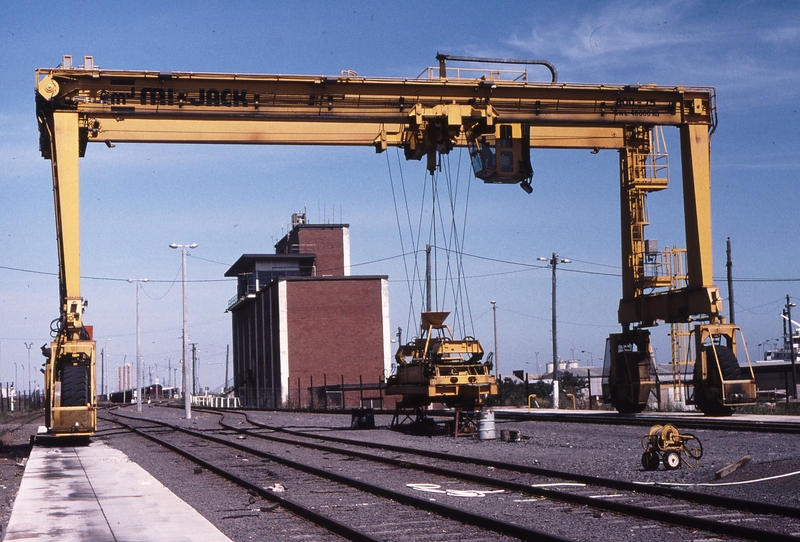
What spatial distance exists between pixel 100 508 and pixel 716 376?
18273 millimetres

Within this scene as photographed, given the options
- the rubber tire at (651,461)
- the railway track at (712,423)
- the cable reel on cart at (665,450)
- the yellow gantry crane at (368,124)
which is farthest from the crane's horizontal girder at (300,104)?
the rubber tire at (651,461)

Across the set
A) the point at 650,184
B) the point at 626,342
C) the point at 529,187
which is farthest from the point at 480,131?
the point at 626,342

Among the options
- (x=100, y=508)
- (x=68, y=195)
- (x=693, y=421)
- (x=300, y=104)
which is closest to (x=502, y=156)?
(x=300, y=104)

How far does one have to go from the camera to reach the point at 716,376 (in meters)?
24.2

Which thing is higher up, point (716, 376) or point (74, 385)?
point (74, 385)

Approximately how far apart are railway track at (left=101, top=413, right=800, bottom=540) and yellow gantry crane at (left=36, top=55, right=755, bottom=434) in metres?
8.85

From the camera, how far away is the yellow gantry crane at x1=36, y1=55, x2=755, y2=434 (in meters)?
21.3

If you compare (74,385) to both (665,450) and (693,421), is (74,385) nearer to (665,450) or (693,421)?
(665,450)

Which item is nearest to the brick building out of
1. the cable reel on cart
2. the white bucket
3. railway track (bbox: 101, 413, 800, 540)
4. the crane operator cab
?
the crane operator cab

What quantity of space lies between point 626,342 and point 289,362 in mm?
37781

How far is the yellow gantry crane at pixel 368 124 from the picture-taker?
70.0 ft

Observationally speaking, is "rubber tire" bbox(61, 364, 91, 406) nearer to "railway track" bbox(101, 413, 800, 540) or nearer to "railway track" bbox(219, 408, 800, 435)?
"railway track" bbox(101, 413, 800, 540)

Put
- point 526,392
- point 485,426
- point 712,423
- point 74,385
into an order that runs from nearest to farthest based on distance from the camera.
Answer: point 74,385, point 712,423, point 485,426, point 526,392

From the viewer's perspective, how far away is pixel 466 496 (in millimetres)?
10883
